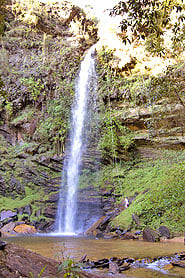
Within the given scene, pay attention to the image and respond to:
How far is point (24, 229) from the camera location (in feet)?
35.8

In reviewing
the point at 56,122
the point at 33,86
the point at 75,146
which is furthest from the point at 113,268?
the point at 33,86

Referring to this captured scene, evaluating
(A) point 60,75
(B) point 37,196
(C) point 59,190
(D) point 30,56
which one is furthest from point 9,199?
(D) point 30,56

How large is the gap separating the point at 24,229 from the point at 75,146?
740 cm

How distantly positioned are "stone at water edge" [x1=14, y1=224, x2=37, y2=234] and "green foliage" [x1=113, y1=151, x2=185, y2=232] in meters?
4.15

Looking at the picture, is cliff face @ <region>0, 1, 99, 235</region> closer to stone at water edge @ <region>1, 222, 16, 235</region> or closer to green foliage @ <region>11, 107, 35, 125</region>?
green foliage @ <region>11, 107, 35, 125</region>

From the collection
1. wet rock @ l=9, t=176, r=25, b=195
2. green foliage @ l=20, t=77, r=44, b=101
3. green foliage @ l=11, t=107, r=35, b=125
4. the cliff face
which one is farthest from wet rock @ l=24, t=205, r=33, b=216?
green foliage @ l=20, t=77, r=44, b=101

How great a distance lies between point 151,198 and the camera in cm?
993

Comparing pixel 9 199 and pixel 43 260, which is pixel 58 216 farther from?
pixel 43 260

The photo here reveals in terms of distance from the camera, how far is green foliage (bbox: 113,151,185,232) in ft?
27.2

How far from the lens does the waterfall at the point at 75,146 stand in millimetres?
13281

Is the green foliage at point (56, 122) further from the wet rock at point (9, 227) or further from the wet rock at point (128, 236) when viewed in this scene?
the wet rock at point (128, 236)

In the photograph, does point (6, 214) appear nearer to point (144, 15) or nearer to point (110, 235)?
point (110, 235)

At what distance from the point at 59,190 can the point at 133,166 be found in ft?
17.2

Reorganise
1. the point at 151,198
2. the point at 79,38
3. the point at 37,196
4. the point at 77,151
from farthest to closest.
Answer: the point at 79,38, the point at 77,151, the point at 37,196, the point at 151,198
